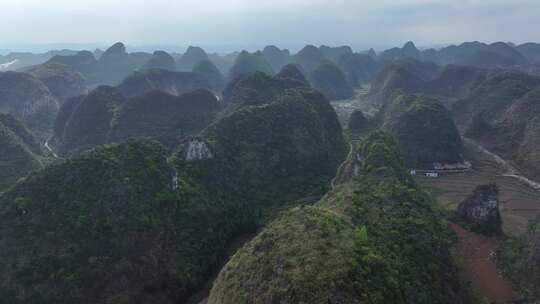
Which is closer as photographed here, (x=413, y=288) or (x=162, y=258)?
(x=413, y=288)

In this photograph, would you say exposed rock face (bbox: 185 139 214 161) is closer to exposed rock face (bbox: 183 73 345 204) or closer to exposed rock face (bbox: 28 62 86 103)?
exposed rock face (bbox: 183 73 345 204)

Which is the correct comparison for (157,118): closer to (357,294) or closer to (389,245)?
(389,245)

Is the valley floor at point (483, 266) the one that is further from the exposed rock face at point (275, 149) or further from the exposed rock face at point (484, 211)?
the exposed rock face at point (275, 149)

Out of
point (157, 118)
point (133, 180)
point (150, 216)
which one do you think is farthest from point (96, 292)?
point (157, 118)

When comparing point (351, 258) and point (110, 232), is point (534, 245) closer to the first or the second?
point (351, 258)

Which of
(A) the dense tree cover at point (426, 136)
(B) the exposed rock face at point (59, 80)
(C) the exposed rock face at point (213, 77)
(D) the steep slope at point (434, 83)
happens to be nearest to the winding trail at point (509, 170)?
(A) the dense tree cover at point (426, 136)

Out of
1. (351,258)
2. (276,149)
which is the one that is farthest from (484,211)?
(351,258)
